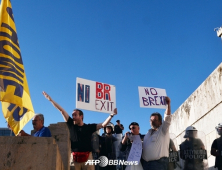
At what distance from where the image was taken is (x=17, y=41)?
585 centimetres

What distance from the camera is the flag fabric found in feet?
16.4

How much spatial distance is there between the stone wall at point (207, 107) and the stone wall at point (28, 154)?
4716mm

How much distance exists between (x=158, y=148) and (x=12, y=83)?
8.63ft

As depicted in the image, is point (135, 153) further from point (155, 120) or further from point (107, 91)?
point (107, 91)

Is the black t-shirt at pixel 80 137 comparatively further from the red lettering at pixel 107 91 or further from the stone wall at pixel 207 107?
the red lettering at pixel 107 91

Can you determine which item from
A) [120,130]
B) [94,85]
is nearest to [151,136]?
[94,85]

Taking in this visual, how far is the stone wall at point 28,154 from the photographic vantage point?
130 inches

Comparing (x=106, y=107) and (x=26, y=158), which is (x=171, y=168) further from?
(x=26, y=158)

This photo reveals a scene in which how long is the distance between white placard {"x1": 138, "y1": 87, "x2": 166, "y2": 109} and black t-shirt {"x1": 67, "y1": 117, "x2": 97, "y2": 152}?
313cm

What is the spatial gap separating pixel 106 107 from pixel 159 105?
1448 millimetres

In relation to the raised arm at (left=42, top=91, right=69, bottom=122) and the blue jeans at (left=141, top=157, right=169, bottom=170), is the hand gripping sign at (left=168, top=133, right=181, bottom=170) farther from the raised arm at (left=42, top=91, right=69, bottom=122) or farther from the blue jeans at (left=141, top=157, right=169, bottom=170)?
the raised arm at (left=42, top=91, right=69, bottom=122)

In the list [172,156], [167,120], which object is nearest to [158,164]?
[167,120]

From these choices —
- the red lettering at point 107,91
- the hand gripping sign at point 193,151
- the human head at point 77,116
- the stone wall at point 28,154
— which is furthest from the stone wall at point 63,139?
the red lettering at point 107,91

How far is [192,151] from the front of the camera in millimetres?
6250
